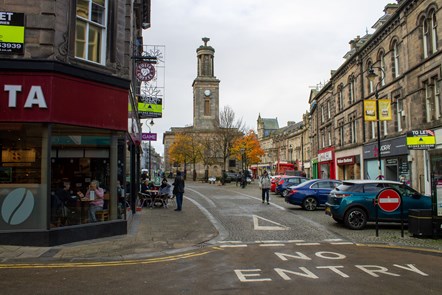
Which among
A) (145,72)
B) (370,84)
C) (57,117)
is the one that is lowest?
(57,117)

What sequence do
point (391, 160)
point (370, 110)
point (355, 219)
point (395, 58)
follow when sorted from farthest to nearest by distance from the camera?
point (391, 160)
point (395, 58)
point (370, 110)
point (355, 219)

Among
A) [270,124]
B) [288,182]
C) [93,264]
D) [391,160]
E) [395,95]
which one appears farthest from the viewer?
[270,124]

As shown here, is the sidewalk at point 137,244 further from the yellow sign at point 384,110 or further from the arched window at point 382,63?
the arched window at point 382,63

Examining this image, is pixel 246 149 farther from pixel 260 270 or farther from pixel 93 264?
pixel 260 270

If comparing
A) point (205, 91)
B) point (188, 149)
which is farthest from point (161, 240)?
point (205, 91)

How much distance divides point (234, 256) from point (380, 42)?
85.0 feet

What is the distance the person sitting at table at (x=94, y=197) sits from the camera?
35.9 ft

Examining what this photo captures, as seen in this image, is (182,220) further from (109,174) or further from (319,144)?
(319,144)

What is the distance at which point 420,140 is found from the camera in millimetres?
18562

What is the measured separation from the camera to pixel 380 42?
1140 inches

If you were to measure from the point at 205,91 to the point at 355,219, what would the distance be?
79341mm

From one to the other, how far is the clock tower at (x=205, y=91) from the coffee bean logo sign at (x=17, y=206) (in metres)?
79.1

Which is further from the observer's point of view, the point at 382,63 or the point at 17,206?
the point at 382,63

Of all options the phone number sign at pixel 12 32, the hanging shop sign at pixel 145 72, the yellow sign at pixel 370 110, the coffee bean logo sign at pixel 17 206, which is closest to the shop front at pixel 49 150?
the coffee bean logo sign at pixel 17 206
